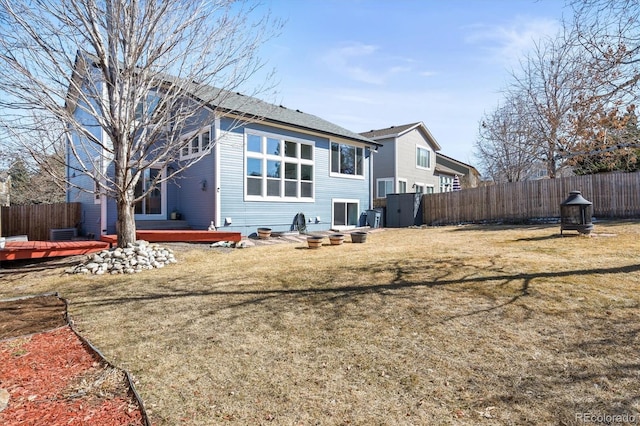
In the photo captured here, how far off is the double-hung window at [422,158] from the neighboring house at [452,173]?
6.69ft

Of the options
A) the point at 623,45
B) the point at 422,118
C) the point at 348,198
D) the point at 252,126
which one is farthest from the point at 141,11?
the point at 422,118

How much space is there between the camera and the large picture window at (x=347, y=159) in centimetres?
1674

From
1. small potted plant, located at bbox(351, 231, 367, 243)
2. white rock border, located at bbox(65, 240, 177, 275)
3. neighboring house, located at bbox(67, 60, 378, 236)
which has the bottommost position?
white rock border, located at bbox(65, 240, 177, 275)

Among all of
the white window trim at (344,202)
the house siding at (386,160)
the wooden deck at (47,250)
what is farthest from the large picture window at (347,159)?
the wooden deck at (47,250)

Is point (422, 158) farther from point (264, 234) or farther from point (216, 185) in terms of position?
point (216, 185)

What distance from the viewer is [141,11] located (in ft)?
24.9

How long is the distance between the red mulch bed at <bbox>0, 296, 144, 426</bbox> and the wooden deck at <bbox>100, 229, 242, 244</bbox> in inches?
235

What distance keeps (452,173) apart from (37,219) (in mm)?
29069

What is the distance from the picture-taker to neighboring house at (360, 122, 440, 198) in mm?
24016

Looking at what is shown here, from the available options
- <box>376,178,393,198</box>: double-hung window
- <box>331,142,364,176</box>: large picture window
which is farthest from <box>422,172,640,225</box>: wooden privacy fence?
<box>376,178,393,198</box>: double-hung window

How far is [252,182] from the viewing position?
1326 centimetres

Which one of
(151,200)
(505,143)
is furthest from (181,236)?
(505,143)

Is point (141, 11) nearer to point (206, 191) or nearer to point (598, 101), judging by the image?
point (206, 191)

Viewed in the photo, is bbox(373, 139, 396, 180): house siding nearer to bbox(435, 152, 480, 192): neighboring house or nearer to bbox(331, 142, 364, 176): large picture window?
bbox(331, 142, 364, 176): large picture window
